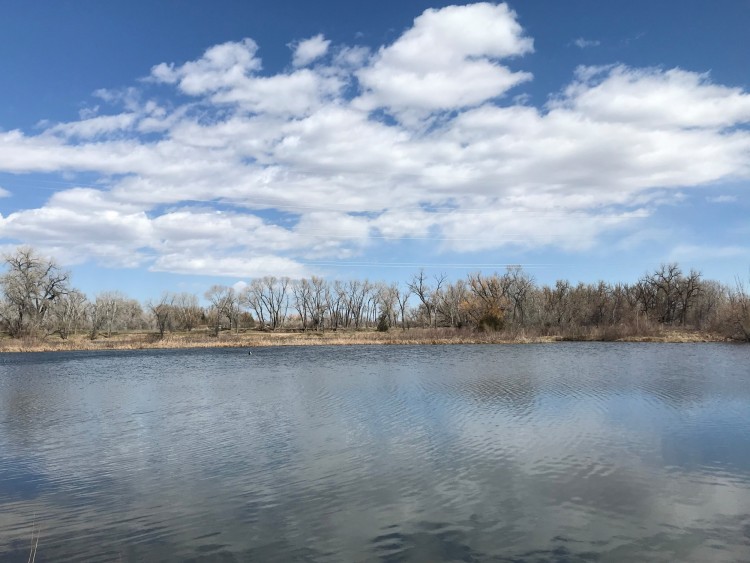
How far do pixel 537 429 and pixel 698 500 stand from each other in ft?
21.8

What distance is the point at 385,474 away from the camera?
12516 millimetres

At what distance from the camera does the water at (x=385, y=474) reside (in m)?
8.80

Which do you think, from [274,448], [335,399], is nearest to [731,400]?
[335,399]

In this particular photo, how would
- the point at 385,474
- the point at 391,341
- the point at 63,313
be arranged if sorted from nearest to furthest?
the point at 385,474
the point at 391,341
the point at 63,313

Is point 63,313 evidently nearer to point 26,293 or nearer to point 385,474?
point 26,293

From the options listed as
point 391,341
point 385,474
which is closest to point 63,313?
point 391,341

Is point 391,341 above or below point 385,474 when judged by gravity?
above

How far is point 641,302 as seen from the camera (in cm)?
10331

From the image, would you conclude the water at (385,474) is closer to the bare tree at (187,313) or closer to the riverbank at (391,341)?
the riverbank at (391,341)

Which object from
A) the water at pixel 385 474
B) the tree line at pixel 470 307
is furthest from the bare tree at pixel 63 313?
the water at pixel 385 474

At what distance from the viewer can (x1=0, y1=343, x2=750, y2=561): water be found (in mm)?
8805

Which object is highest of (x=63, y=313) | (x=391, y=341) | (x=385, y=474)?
(x=63, y=313)

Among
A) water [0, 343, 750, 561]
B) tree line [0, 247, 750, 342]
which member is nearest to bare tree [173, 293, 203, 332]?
tree line [0, 247, 750, 342]

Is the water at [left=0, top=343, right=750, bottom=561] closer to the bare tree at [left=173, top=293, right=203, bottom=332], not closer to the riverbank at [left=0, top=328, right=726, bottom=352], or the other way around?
the riverbank at [left=0, top=328, right=726, bottom=352]
